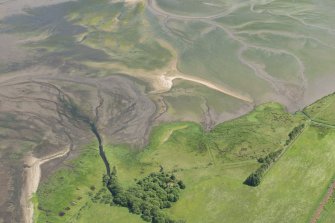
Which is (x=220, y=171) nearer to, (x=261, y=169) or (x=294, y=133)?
(x=261, y=169)

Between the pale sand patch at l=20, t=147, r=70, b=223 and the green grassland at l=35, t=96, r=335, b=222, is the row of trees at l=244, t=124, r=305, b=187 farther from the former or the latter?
the pale sand patch at l=20, t=147, r=70, b=223

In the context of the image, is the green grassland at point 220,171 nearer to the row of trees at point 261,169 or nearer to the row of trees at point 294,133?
the row of trees at point 261,169

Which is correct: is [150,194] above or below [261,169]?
below

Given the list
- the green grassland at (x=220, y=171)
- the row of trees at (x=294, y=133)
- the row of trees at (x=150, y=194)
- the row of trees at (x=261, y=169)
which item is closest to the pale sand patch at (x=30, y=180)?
the green grassland at (x=220, y=171)

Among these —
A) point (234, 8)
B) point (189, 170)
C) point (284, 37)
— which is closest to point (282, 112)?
point (189, 170)

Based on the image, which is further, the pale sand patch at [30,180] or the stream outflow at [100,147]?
the stream outflow at [100,147]

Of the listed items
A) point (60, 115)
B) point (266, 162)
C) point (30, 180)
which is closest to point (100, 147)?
point (60, 115)

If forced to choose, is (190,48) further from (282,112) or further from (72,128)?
(72,128)
